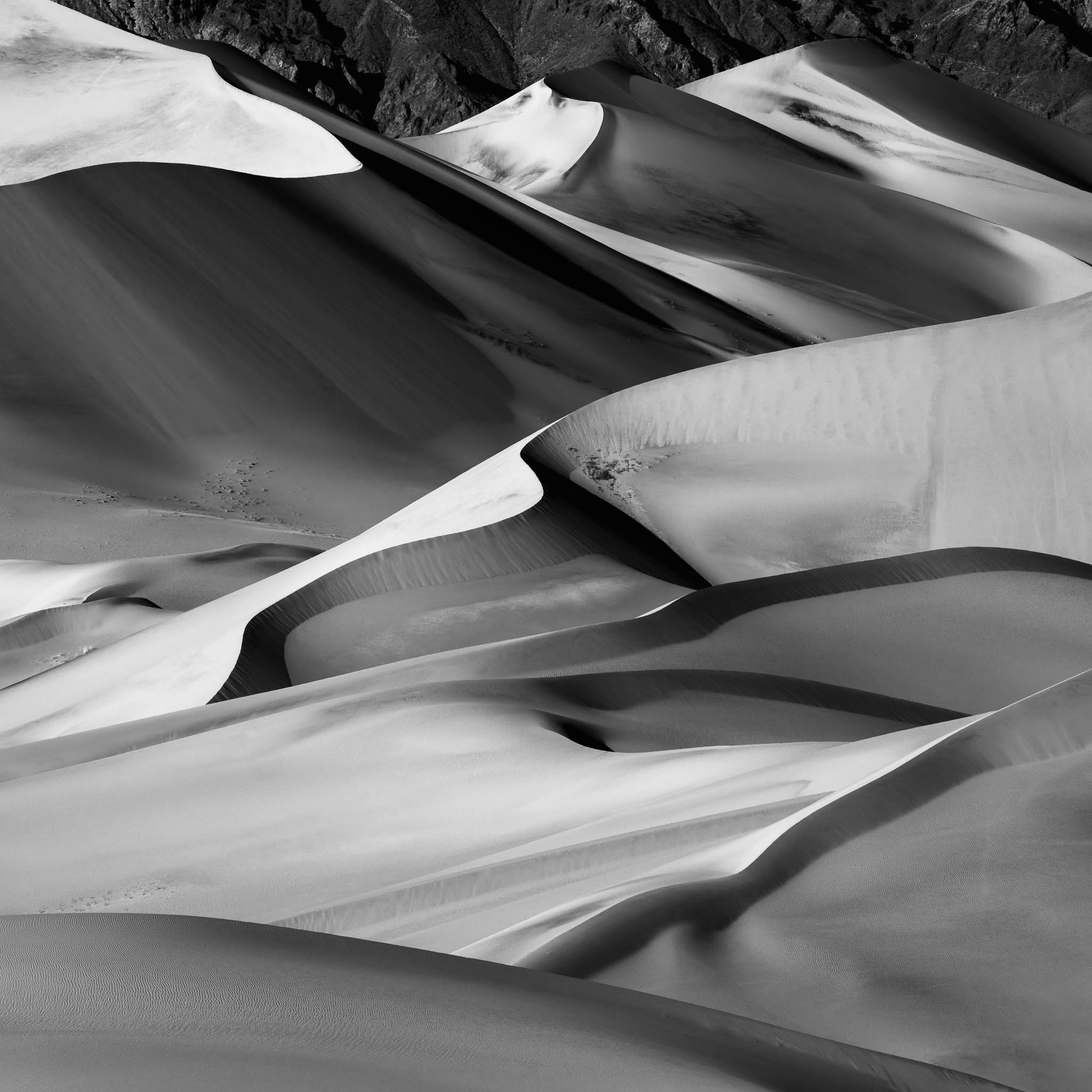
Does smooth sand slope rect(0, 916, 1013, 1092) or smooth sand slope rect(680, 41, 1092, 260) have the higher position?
smooth sand slope rect(0, 916, 1013, 1092)

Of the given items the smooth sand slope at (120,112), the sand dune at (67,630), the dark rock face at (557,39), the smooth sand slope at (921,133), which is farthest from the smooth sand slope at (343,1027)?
the dark rock face at (557,39)

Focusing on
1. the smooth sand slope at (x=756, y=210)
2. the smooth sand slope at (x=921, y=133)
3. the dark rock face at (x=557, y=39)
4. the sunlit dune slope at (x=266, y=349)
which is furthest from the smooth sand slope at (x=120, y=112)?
the dark rock face at (x=557, y=39)

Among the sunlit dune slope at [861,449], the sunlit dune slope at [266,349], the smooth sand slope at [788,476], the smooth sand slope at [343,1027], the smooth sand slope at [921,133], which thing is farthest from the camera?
the smooth sand slope at [921,133]

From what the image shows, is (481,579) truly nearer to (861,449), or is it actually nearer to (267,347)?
(861,449)

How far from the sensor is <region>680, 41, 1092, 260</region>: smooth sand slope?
29234mm

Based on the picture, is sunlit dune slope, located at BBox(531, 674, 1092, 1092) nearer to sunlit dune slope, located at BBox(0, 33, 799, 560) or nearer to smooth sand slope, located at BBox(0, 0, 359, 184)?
sunlit dune slope, located at BBox(0, 33, 799, 560)

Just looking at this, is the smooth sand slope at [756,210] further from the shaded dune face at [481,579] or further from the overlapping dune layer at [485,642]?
the shaded dune face at [481,579]

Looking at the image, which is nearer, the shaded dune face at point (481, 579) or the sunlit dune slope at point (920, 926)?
the sunlit dune slope at point (920, 926)

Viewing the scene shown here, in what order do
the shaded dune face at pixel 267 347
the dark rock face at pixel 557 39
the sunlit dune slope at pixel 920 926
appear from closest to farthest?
the sunlit dune slope at pixel 920 926 < the shaded dune face at pixel 267 347 < the dark rock face at pixel 557 39

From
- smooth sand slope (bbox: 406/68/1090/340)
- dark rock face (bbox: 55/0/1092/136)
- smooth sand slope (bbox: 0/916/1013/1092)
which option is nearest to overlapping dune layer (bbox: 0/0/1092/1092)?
smooth sand slope (bbox: 0/916/1013/1092)

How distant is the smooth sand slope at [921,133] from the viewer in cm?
2923

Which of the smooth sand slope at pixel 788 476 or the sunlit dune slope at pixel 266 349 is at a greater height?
the smooth sand slope at pixel 788 476

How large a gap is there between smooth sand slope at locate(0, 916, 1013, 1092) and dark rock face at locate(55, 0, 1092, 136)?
69082 mm

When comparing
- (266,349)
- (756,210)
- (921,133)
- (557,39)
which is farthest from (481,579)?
(557,39)
